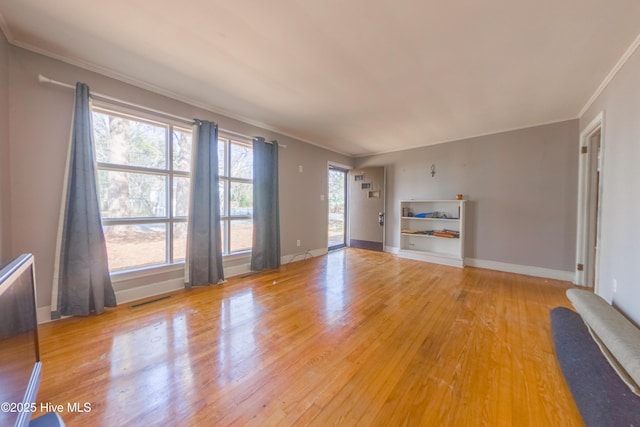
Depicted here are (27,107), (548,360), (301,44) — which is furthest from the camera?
(27,107)

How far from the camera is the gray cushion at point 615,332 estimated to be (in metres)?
1.27

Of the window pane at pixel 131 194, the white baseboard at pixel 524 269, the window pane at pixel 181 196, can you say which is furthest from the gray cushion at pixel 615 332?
the window pane at pixel 131 194

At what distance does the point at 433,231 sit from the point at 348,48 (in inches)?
155

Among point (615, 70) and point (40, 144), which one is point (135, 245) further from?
point (615, 70)

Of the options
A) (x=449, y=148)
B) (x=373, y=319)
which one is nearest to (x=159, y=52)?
(x=373, y=319)

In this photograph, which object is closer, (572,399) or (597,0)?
(572,399)

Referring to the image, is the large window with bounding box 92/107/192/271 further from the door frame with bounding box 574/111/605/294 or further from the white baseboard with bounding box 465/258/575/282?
the door frame with bounding box 574/111/605/294

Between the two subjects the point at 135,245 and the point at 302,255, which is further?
the point at 302,255

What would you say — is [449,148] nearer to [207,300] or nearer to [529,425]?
[529,425]

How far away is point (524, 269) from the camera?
3.87m

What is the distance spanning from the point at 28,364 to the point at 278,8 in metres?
2.33

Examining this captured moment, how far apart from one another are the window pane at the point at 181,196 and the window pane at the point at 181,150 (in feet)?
0.52

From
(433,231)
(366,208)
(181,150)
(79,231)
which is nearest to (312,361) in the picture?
(79,231)

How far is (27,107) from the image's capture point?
2066 mm
